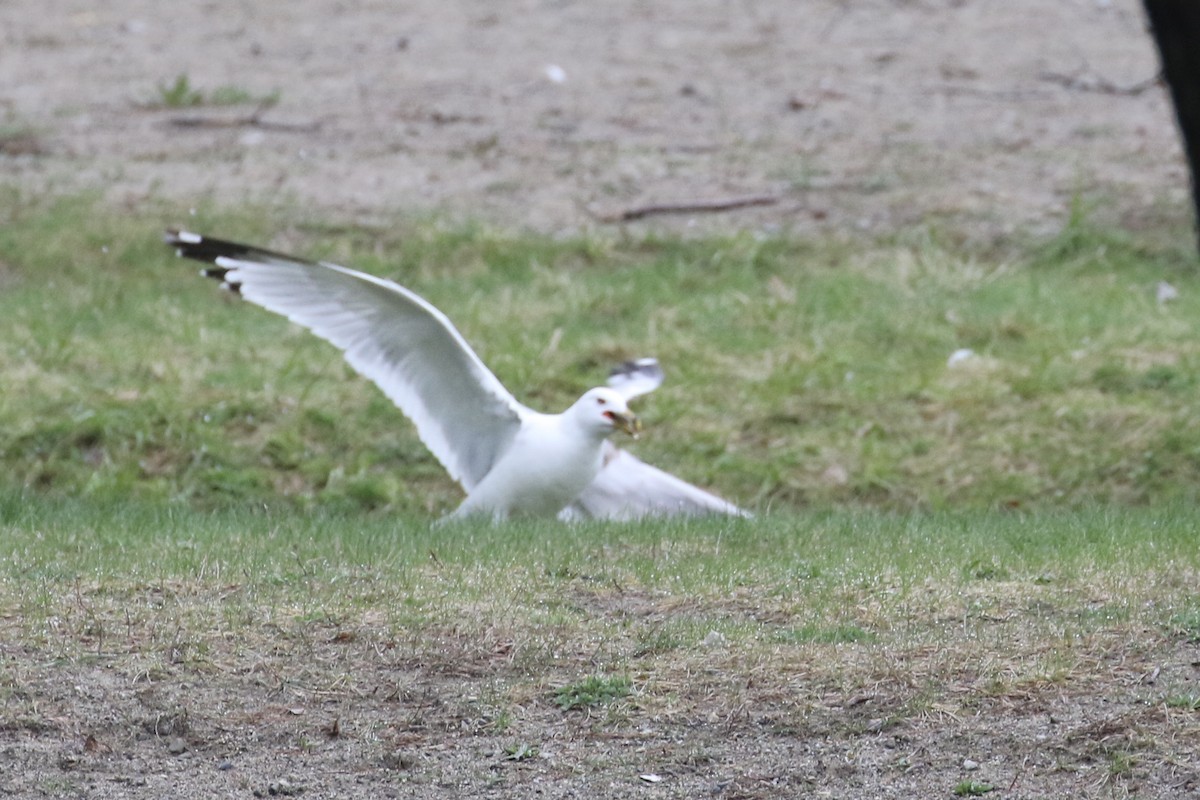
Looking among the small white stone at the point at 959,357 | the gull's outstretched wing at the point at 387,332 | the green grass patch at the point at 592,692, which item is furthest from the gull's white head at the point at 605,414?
the small white stone at the point at 959,357

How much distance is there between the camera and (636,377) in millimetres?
11031

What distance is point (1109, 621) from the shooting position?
6.70 metres

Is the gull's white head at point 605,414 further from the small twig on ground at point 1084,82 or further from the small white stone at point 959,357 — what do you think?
the small twig on ground at point 1084,82

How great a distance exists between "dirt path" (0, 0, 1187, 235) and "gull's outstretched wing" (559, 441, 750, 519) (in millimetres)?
5028

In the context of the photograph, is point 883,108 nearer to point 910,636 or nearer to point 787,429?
point 787,429

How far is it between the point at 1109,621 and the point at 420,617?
97.2 inches

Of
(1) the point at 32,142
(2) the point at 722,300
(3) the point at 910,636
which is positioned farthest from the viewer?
(1) the point at 32,142

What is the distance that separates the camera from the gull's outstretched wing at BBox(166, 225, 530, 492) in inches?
382

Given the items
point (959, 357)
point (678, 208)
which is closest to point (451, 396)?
point (959, 357)

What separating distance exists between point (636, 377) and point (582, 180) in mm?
5444

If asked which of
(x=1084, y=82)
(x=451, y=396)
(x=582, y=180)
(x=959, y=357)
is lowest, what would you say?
(x=959, y=357)

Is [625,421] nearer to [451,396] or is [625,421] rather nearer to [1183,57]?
[451,396]

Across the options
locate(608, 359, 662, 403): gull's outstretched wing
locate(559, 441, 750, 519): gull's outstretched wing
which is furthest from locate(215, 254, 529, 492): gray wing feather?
locate(608, 359, 662, 403): gull's outstretched wing

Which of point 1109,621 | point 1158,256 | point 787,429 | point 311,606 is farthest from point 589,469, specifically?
point 1158,256
